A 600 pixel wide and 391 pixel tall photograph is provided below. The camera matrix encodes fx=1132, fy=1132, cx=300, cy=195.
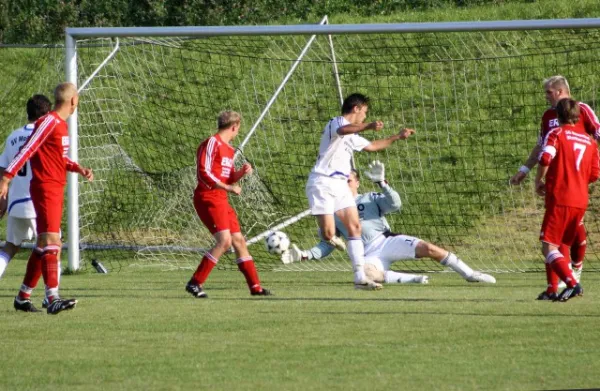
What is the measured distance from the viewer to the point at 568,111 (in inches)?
360

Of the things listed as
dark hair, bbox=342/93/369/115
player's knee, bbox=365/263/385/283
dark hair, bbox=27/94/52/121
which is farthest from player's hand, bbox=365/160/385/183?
dark hair, bbox=27/94/52/121

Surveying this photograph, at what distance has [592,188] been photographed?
1698 cm

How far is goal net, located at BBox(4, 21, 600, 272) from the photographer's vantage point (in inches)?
593

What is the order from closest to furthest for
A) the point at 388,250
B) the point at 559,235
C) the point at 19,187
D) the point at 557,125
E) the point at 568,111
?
1. the point at 559,235
2. the point at 568,111
3. the point at 557,125
4. the point at 19,187
5. the point at 388,250

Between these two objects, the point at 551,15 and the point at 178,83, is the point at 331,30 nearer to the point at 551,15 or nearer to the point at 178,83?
the point at 178,83

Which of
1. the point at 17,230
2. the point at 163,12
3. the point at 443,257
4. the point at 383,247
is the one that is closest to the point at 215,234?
the point at 17,230

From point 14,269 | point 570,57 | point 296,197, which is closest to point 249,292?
point 14,269

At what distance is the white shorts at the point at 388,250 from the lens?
11336 millimetres

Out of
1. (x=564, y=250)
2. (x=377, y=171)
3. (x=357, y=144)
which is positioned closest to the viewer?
(x=564, y=250)

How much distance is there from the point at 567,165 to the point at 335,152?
2518 mm

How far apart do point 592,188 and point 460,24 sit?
19.0ft

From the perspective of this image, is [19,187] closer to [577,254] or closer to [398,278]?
[398,278]

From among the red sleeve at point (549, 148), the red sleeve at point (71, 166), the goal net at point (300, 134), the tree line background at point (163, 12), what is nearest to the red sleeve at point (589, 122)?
the red sleeve at point (549, 148)

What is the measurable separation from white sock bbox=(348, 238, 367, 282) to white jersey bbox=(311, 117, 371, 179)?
65cm
